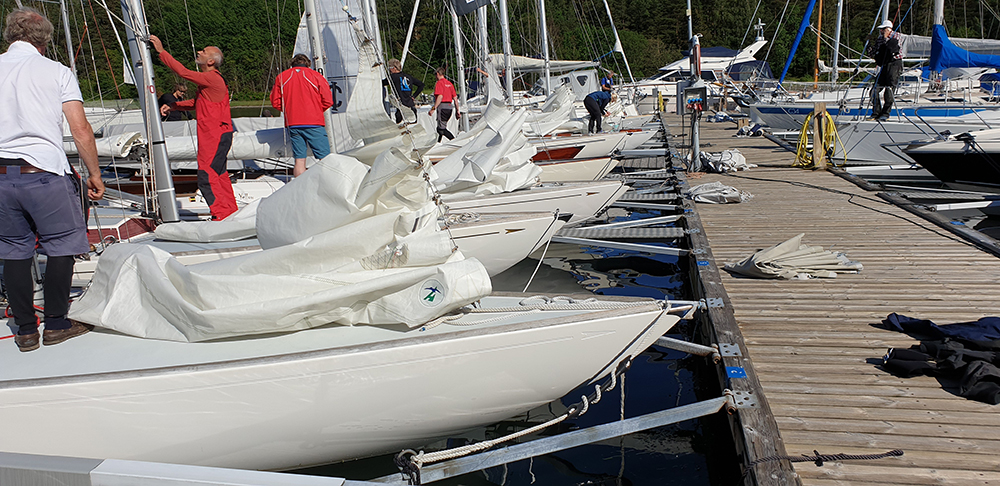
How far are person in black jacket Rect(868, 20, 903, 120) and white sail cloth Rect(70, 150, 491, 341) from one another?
32.2 ft

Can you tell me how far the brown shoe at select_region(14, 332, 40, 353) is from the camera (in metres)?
3.06

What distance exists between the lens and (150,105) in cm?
541

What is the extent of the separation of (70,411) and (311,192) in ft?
4.47

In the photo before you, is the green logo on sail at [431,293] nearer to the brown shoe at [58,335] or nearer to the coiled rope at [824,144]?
the brown shoe at [58,335]

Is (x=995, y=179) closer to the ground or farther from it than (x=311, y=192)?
closer to the ground

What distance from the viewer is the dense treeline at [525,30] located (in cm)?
1692

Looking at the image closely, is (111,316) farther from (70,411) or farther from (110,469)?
(110,469)

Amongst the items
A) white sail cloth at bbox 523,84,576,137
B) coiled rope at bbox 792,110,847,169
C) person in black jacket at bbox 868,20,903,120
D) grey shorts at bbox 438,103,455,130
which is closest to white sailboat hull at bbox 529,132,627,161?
white sail cloth at bbox 523,84,576,137

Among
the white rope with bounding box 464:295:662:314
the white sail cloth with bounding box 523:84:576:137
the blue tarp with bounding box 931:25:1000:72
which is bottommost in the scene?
the white rope with bounding box 464:295:662:314

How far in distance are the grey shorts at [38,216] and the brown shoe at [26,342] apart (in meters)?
0.37

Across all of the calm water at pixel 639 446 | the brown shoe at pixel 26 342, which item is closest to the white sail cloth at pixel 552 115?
the calm water at pixel 639 446

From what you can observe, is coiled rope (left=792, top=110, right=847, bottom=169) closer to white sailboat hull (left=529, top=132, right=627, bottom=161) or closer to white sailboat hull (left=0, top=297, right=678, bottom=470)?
white sailboat hull (left=529, top=132, right=627, bottom=161)

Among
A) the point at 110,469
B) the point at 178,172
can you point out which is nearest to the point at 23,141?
the point at 110,469

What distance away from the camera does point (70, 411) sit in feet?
8.77
